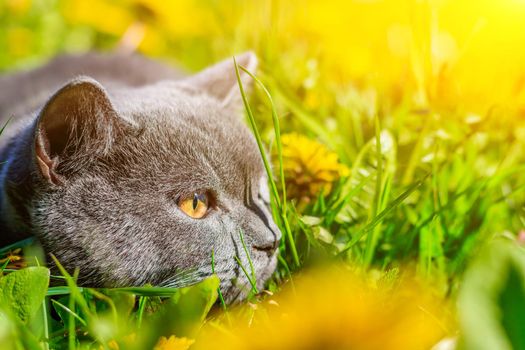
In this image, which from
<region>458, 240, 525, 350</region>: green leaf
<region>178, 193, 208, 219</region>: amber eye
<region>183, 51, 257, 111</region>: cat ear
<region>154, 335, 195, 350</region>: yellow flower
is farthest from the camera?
<region>183, 51, 257, 111</region>: cat ear

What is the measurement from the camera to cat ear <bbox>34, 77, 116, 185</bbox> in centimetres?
119

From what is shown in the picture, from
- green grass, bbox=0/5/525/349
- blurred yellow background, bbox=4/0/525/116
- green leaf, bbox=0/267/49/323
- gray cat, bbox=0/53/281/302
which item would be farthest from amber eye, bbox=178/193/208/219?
→ blurred yellow background, bbox=4/0/525/116

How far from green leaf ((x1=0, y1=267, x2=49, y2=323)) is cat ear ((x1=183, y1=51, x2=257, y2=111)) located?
2.86 feet

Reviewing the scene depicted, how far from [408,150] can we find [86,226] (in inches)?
34.7

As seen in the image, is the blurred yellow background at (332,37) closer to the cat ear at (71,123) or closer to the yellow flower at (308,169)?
the yellow flower at (308,169)

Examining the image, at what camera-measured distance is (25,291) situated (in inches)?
40.1

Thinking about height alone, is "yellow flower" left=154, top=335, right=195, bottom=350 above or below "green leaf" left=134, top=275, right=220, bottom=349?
below

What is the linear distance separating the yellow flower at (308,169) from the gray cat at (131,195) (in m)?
0.11

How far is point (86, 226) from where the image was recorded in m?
1.24

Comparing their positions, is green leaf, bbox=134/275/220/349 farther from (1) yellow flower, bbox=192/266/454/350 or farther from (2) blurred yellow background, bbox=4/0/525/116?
(2) blurred yellow background, bbox=4/0/525/116


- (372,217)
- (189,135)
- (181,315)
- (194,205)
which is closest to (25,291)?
(181,315)

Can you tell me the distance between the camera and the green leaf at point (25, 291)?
39.8 inches

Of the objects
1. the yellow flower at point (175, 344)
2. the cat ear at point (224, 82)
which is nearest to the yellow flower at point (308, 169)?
the cat ear at point (224, 82)

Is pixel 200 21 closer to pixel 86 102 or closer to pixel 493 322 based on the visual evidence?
pixel 86 102
